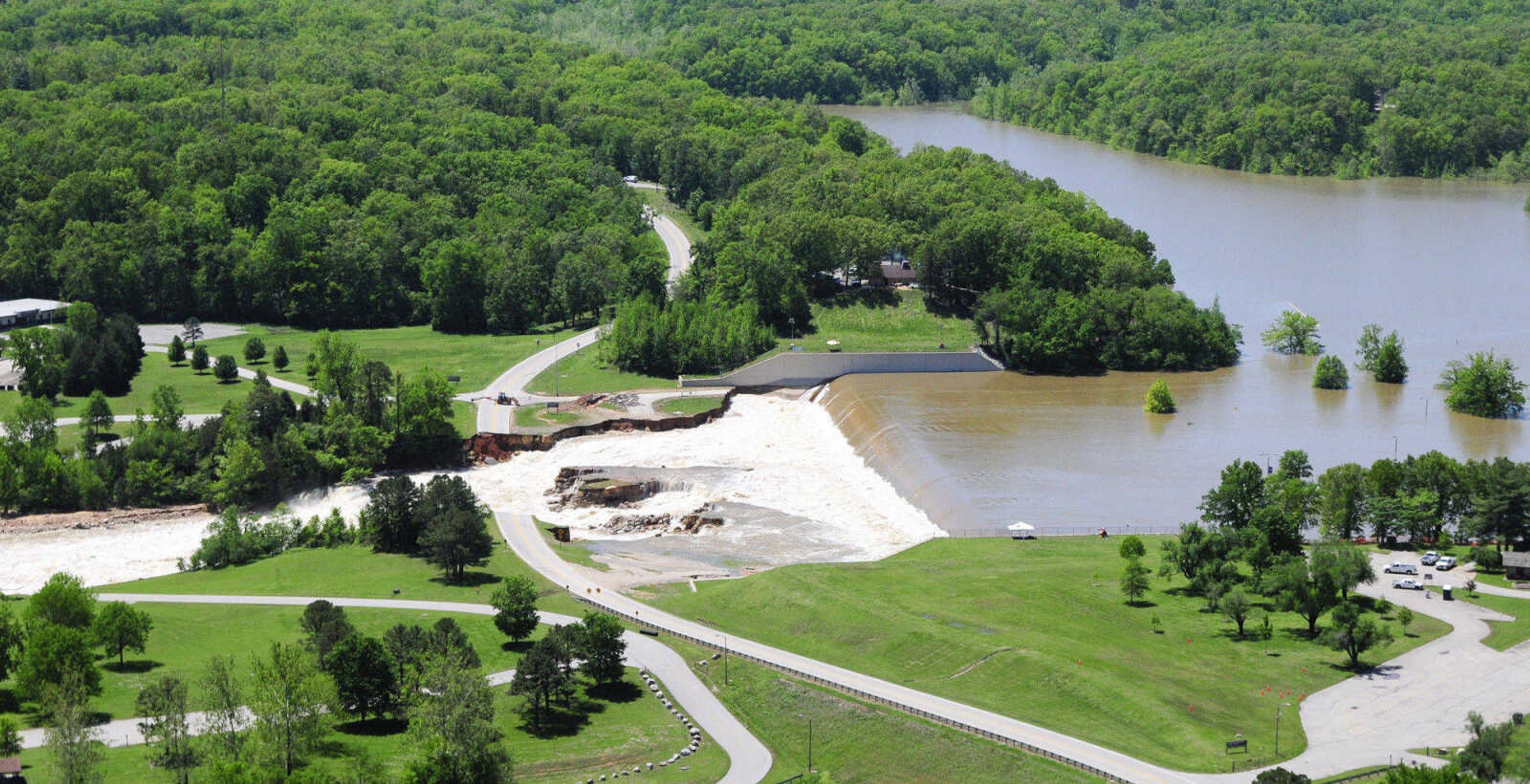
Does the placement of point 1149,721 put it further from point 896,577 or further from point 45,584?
point 45,584

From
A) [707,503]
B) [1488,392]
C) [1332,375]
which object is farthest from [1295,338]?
[707,503]

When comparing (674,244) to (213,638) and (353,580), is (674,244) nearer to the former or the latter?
(353,580)

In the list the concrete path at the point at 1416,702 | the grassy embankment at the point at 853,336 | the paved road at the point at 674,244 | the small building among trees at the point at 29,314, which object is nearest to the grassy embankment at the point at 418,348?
the grassy embankment at the point at 853,336

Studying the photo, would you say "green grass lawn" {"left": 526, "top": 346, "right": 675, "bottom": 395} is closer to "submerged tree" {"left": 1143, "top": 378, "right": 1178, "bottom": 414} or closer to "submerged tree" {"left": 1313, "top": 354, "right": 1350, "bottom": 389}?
"submerged tree" {"left": 1143, "top": 378, "right": 1178, "bottom": 414}

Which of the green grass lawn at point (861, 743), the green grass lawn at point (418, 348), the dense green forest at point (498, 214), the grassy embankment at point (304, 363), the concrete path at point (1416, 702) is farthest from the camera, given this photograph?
the dense green forest at point (498, 214)

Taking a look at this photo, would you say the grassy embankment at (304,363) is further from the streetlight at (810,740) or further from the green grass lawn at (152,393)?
the streetlight at (810,740)
